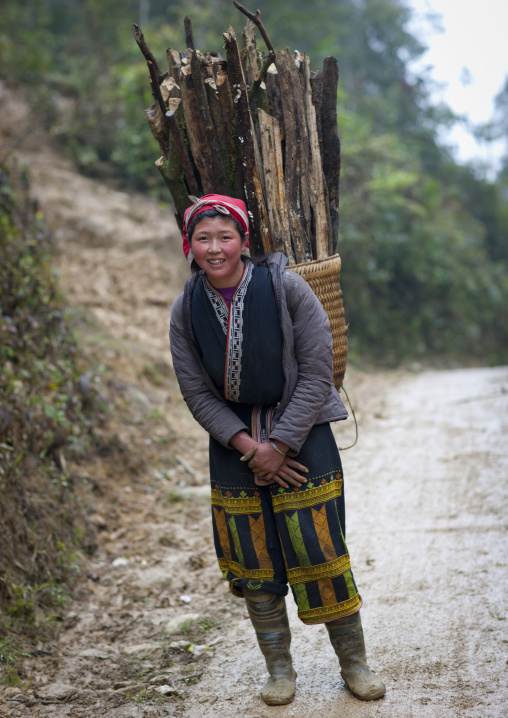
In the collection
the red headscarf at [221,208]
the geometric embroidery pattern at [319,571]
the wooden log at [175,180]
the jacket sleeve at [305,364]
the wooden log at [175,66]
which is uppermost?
the wooden log at [175,66]

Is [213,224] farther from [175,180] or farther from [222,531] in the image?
[222,531]

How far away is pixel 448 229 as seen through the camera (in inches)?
608

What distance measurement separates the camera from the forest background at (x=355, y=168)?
10.3 m

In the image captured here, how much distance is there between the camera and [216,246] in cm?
230

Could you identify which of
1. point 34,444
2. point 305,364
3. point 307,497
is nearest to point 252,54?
point 305,364

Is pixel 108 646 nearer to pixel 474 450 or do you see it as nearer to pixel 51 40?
pixel 474 450

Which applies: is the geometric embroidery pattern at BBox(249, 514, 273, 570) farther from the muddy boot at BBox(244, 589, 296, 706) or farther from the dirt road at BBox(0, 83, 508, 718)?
the dirt road at BBox(0, 83, 508, 718)

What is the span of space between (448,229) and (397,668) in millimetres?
14194

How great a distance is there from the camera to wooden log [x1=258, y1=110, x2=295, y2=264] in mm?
2645

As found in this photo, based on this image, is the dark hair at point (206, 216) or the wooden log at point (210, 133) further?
the wooden log at point (210, 133)

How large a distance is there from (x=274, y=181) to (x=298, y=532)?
4.66ft

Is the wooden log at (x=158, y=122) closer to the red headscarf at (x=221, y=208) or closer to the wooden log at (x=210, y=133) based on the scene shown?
the wooden log at (x=210, y=133)

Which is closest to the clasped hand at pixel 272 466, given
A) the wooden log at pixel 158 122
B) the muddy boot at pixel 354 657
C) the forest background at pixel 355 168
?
the muddy boot at pixel 354 657

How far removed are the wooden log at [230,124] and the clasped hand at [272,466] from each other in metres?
1.06
